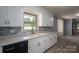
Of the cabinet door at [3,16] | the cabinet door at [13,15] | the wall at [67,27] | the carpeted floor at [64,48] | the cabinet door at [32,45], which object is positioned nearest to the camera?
the cabinet door at [3,16]

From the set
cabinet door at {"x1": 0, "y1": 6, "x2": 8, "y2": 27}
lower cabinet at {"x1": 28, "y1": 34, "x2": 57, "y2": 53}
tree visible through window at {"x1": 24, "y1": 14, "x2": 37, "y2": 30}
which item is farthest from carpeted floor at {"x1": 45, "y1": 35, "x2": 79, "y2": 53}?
cabinet door at {"x1": 0, "y1": 6, "x2": 8, "y2": 27}

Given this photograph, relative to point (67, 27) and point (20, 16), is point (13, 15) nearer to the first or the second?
point (20, 16)

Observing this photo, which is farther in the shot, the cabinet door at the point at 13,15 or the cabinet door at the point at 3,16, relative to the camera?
the cabinet door at the point at 13,15

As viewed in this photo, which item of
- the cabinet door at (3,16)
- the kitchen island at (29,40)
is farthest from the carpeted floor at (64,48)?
the cabinet door at (3,16)

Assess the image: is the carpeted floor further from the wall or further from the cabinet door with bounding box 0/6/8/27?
the wall

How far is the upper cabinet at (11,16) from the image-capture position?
2662 millimetres

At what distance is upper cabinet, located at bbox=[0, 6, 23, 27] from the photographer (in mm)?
2662

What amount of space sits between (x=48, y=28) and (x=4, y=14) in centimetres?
365

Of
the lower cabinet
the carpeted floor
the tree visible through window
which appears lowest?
the carpeted floor

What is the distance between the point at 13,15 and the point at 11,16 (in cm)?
7

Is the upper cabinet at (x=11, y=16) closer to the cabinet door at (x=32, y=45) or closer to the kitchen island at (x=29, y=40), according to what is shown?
the kitchen island at (x=29, y=40)

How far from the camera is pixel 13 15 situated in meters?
2.92

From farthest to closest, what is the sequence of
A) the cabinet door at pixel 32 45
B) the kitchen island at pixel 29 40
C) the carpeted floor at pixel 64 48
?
1. the carpeted floor at pixel 64 48
2. the cabinet door at pixel 32 45
3. the kitchen island at pixel 29 40

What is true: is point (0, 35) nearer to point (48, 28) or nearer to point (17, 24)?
point (17, 24)
